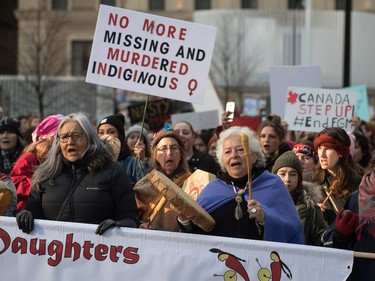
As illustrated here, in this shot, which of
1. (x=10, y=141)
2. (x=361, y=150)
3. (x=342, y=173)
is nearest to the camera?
(x=342, y=173)

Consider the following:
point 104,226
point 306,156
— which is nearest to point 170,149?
point 104,226

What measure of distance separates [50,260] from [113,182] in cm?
65

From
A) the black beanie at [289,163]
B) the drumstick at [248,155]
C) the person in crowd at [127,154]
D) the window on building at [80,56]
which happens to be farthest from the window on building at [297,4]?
the drumstick at [248,155]

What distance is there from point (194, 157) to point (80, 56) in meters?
46.9

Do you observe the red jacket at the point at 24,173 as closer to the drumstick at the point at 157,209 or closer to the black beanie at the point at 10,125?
the drumstick at the point at 157,209

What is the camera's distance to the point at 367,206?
5.89 meters

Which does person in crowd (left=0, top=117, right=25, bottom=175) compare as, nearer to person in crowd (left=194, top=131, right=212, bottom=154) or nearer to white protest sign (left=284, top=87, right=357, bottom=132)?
person in crowd (left=194, top=131, right=212, bottom=154)

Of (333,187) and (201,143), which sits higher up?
(201,143)

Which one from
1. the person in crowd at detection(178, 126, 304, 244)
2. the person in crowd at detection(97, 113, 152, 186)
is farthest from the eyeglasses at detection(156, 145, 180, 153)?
the person in crowd at detection(178, 126, 304, 244)

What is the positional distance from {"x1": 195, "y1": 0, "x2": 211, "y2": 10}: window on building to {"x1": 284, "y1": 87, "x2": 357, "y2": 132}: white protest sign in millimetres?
44748

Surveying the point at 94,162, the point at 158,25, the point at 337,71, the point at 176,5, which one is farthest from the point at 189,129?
the point at 176,5

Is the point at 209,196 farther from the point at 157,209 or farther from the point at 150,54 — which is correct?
the point at 150,54

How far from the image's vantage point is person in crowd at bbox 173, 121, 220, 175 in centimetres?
1005

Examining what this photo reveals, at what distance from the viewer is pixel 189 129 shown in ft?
34.8
